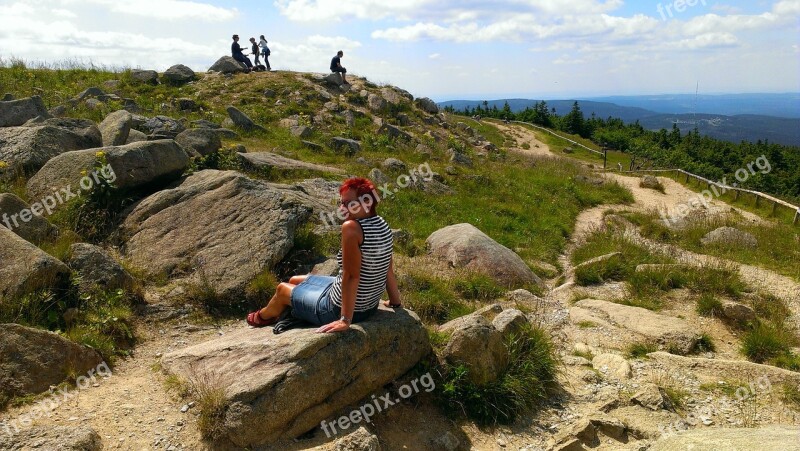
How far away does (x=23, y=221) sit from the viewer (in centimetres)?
832

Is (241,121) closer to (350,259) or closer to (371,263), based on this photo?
(371,263)

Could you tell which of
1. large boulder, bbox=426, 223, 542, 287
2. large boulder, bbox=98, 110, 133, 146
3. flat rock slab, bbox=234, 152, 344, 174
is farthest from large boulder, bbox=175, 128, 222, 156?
large boulder, bbox=426, 223, 542, 287

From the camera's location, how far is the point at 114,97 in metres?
22.3

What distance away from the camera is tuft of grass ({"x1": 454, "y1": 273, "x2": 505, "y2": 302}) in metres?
10.2

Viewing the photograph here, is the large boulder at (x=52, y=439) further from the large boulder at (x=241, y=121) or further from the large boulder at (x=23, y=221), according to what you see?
the large boulder at (x=241, y=121)

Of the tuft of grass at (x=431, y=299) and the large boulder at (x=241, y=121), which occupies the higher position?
the large boulder at (x=241, y=121)

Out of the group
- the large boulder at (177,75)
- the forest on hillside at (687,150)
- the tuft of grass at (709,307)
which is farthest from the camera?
the forest on hillside at (687,150)

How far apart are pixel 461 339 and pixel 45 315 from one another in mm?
5449

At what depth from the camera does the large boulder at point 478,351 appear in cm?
640

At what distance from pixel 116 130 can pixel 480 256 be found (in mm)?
9577

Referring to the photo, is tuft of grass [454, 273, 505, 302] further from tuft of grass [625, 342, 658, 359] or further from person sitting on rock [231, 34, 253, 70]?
person sitting on rock [231, 34, 253, 70]

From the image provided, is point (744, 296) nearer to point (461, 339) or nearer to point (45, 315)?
point (461, 339)

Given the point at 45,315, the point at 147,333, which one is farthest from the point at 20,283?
the point at 147,333

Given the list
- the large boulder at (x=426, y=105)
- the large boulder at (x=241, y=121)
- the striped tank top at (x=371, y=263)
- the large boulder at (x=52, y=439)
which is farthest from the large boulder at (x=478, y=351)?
the large boulder at (x=426, y=105)
